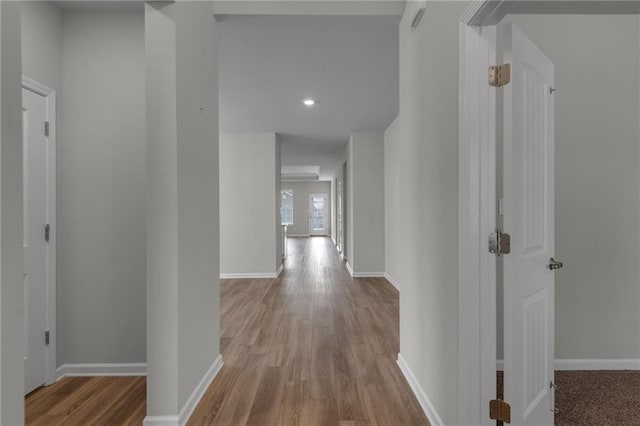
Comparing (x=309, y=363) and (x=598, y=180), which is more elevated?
(x=598, y=180)

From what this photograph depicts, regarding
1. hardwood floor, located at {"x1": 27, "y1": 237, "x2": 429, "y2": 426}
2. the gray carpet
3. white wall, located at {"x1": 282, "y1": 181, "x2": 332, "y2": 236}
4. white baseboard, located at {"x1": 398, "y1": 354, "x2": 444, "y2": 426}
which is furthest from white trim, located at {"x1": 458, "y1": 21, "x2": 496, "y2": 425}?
white wall, located at {"x1": 282, "y1": 181, "x2": 332, "y2": 236}

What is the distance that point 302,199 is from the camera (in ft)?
47.9

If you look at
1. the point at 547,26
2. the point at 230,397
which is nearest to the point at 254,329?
the point at 230,397

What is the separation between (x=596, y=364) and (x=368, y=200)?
3807 mm

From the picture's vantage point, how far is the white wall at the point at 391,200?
4820mm

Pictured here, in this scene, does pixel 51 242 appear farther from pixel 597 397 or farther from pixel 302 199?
pixel 302 199

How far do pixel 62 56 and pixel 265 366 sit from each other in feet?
8.53

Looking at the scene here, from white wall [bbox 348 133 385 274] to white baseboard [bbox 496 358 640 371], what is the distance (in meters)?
3.40

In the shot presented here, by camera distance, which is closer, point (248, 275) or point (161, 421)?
point (161, 421)

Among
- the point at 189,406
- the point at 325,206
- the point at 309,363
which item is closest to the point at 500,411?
the point at 309,363

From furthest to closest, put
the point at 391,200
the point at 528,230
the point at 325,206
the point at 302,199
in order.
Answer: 1. the point at 325,206
2. the point at 302,199
3. the point at 391,200
4. the point at 528,230

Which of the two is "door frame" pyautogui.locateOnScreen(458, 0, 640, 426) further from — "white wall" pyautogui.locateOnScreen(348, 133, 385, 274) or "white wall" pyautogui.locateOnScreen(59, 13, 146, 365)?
"white wall" pyautogui.locateOnScreen(348, 133, 385, 274)

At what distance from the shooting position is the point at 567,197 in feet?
7.51

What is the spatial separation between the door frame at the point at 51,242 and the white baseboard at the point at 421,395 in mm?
2355
